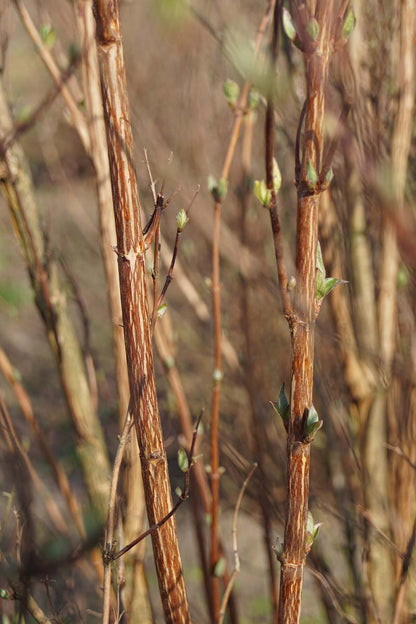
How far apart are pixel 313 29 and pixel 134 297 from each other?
0.27 meters

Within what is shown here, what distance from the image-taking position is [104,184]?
40.8 inches

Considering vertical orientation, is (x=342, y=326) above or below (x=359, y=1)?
below

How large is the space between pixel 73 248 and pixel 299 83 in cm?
293

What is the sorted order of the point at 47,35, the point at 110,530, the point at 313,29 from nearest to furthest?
the point at 313,29
the point at 110,530
the point at 47,35

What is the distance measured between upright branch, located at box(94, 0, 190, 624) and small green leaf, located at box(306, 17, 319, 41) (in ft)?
0.51

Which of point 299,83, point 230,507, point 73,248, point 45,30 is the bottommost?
point 230,507

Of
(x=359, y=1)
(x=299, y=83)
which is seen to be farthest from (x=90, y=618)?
(x=359, y=1)

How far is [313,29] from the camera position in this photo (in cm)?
52

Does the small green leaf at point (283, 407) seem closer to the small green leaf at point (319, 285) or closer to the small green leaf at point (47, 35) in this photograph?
the small green leaf at point (319, 285)

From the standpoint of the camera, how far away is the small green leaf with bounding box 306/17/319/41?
1.70 ft

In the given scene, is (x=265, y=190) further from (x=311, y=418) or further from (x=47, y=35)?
(x=47, y=35)

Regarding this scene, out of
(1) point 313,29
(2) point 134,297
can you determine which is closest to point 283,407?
(2) point 134,297

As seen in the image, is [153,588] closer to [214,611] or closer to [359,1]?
[214,611]

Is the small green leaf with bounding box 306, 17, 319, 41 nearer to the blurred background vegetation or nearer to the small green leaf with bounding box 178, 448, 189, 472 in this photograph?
the blurred background vegetation
